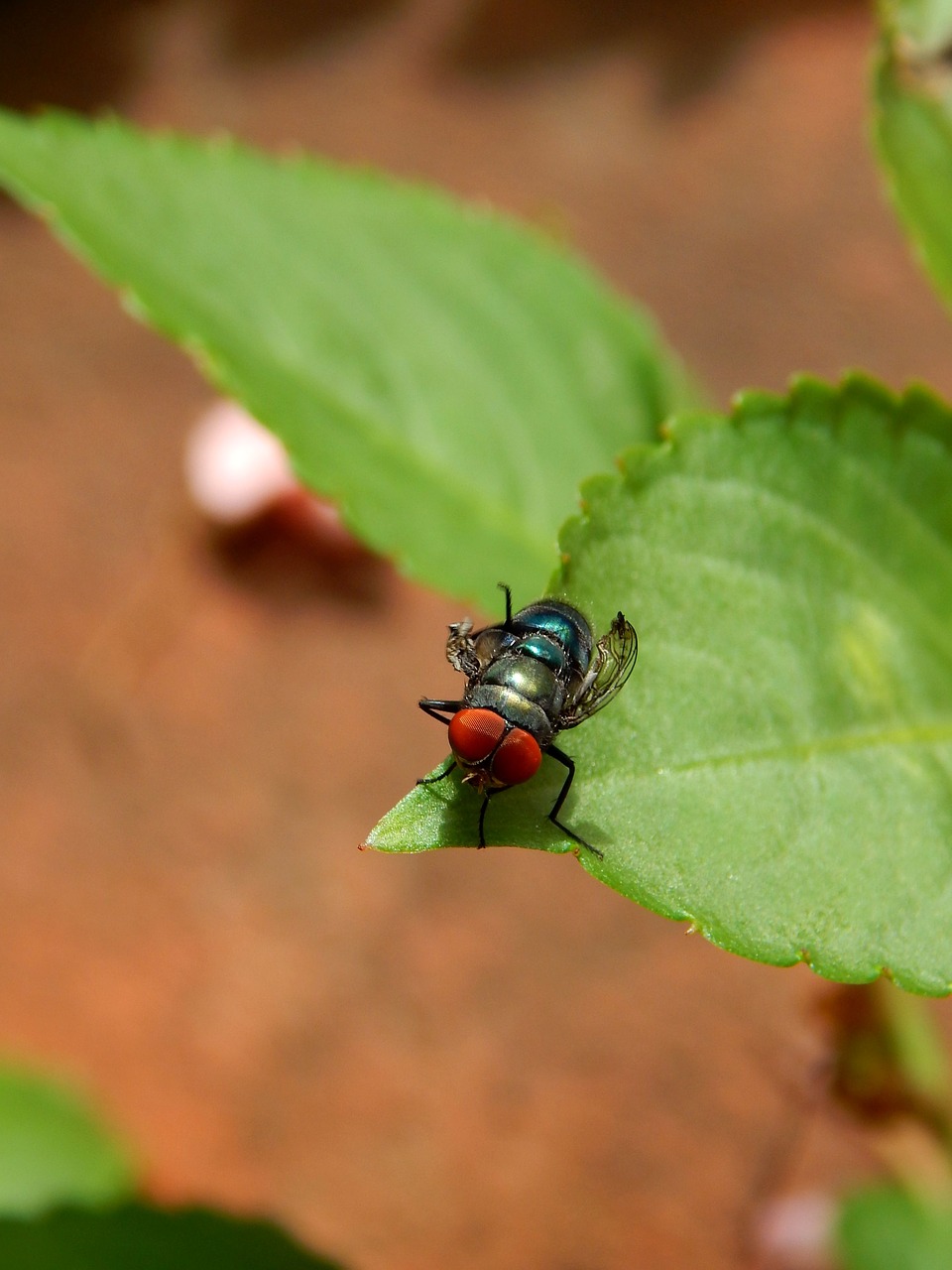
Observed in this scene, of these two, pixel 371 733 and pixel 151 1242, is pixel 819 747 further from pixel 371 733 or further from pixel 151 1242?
pixel 371 733

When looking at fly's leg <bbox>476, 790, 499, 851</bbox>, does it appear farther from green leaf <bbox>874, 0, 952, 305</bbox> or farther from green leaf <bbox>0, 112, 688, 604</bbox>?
green leaf <bbox>874, 0, 952, 305</bbox>

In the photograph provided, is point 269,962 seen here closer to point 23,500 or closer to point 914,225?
point 23,500

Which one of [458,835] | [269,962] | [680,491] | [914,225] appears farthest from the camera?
[269,962]

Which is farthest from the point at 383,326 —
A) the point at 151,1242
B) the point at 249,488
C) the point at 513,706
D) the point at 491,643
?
the point at 249,488

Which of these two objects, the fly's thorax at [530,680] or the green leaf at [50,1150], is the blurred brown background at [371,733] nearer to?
the green leaf at [50,1150]

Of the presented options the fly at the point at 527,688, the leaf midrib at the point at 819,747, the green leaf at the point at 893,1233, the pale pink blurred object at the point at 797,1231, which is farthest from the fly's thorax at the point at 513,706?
the pale pink blurred object at the point at 797,1231

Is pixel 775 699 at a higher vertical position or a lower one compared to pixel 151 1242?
higher

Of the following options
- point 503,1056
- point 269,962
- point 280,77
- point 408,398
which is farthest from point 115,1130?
point 280,77

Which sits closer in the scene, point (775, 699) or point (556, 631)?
point (775, 699)

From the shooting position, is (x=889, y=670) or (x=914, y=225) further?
→ (x=914, y=225)
